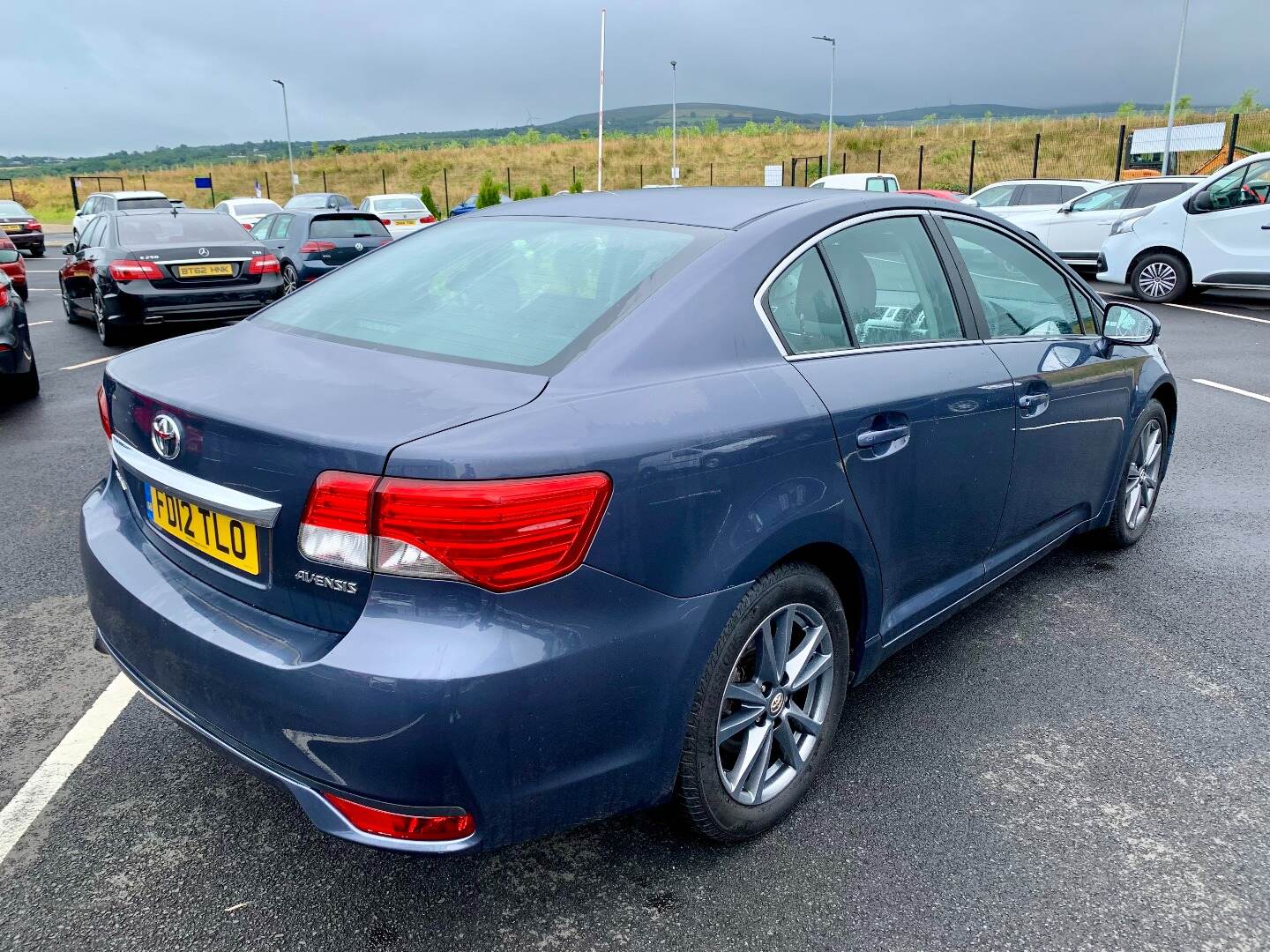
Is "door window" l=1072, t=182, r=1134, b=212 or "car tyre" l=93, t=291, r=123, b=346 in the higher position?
"door window" l=1072, t=182, r=1134, b=212

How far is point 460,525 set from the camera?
185 cm

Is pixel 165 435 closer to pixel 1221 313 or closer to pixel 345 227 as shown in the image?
pixel 345 227

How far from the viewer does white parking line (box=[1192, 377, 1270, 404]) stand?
7.82m

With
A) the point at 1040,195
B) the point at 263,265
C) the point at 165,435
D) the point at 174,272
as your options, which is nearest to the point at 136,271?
the point at 174,272

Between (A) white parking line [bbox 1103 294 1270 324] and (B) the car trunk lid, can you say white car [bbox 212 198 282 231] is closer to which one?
(A) white parking line [bbox 1103 294 1270 324]

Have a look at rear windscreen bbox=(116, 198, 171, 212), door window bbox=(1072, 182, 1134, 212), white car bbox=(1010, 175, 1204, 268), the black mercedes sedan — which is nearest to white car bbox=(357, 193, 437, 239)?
rear windscreen bbox=(116, 198, 171, 212)

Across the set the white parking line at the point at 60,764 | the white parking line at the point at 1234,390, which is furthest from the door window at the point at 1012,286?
the white parking line at the point at 1234,390

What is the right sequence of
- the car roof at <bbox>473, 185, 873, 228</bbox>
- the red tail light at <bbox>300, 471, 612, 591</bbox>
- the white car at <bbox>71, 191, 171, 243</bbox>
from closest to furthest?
the red tail light at <bbox>300, 471, 612, 591</bbox> < the car roof at <bbox>473, 185, 873, 228</bbox> < the white car at <bbox>71, 191, 171, 243</bbox>

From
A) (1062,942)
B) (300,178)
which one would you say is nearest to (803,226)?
(1062,942)

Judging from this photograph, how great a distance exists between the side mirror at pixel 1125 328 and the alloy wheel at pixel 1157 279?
416 inches

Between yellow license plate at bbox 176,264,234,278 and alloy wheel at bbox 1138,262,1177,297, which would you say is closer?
yellow license plate at bbox 176,264,234,278

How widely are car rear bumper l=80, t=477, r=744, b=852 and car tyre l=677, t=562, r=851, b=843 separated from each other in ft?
0.27

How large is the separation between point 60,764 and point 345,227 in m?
12.6

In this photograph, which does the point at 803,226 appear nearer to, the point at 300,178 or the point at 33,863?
the point at 33,863
